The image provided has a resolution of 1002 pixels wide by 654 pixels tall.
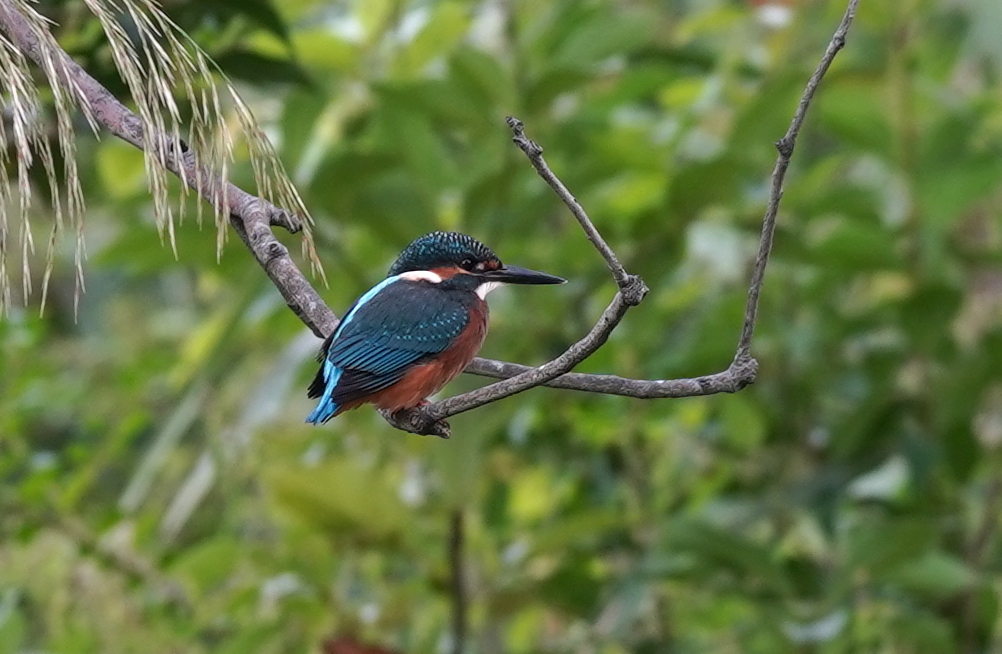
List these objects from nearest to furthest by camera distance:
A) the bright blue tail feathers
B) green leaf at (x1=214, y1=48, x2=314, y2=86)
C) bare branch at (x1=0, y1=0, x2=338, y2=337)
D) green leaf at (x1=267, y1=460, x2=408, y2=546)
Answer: bare branch at (x1=0, y1=0, x2=338, y2=337) → the bright blue tail feathers → green leaf at (x1=214, y1=48, x2=314, y2=86) → green leaf at (x1=267, y1=460, x2=408, y2=546)

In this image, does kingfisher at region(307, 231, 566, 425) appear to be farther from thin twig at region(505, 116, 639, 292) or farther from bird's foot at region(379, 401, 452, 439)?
thin twig at region(505, 116, 639, 292)

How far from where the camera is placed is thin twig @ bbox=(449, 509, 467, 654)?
2.56m

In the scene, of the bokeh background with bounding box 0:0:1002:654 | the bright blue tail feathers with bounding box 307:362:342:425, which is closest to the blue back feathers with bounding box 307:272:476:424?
the bright blue tail feathers with bounding box 307:362:342:425

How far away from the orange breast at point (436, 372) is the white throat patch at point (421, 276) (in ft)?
0.37

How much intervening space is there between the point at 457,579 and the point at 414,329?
0.88 meters

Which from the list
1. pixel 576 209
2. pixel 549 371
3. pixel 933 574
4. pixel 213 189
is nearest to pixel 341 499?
pixel 933 574

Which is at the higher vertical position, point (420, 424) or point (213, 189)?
point (213, 189)

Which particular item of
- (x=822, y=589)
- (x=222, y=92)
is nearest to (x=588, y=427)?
(x=822, y=589)

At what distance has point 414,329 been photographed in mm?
1884

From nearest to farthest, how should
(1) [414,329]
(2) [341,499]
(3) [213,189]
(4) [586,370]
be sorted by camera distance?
(3) [213,189], (1) [414,329], (2) [341,499], (4) [586,370]

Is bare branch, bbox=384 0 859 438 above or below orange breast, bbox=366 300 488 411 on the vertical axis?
below

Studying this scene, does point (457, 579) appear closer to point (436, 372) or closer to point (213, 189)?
point (436, 372)

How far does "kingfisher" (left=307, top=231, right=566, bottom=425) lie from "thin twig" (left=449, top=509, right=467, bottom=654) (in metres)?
0.66

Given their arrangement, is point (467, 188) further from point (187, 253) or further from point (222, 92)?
point (222, 92)
